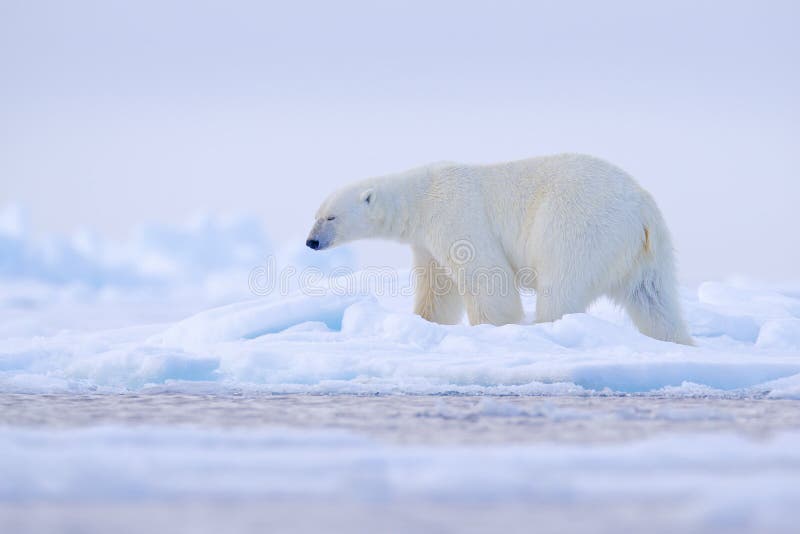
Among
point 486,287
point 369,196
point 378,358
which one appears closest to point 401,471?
point 378,358

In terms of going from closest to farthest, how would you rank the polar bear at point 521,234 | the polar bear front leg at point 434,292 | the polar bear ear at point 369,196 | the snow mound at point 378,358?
the snow mound at point 378,358
the polar bear at point 521,234
the polar bear ear at point 369,196
the polar bear front leg at point 434,292

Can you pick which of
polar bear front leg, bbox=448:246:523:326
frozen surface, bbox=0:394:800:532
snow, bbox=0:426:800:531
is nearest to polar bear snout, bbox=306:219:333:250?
polar bear front leg, bbox=448:246:523:326

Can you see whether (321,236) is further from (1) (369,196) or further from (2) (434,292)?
(2) (434,292)

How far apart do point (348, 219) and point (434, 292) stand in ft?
2.84

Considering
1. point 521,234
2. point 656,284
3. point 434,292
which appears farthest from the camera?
point 434,292

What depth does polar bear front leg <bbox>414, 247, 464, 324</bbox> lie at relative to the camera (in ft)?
23.5

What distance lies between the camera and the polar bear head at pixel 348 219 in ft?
23.2

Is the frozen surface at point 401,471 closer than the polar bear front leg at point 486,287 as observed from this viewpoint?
Yes

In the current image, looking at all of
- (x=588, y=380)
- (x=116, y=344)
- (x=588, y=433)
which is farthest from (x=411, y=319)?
(x=588, y=433)

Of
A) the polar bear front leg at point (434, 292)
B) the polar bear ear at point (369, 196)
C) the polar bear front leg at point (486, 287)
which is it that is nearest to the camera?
the polar bear front leg at point (486, 287)

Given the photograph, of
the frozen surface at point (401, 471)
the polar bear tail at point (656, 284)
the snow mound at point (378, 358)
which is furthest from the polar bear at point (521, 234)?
the frozen surface at point (401, 471)

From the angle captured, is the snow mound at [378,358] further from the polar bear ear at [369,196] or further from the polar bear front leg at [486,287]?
the polar bear ear at [369,196]

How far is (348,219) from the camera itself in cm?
714

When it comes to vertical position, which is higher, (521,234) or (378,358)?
(521,234)
